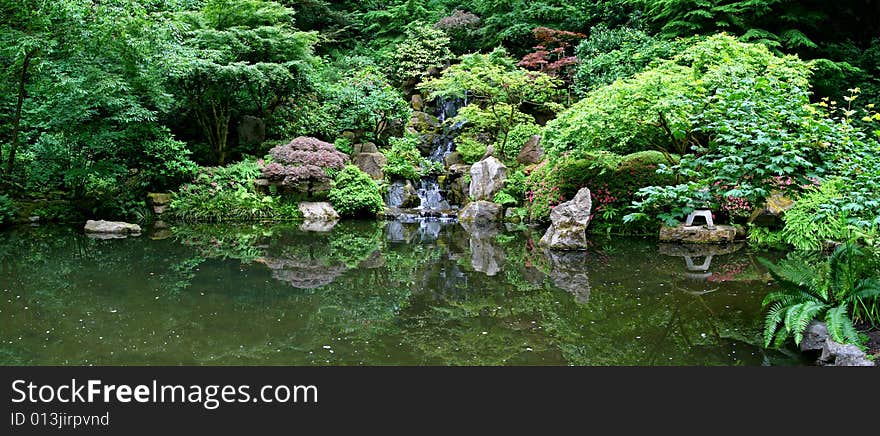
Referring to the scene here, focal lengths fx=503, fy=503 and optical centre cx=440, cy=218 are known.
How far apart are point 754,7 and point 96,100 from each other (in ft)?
53.7

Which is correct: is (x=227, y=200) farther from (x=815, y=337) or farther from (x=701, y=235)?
(x=815, y=337)

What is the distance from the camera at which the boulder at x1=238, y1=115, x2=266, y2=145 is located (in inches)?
591

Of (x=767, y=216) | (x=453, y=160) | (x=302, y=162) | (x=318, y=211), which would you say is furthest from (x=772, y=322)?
(x=453, y=160)

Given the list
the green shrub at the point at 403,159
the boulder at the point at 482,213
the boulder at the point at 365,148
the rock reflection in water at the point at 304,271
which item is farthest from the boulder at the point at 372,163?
the rock reflection in water at the point at 304,271

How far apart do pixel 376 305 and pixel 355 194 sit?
28.9 ft

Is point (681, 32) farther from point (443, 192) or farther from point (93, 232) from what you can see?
point (93, 232)

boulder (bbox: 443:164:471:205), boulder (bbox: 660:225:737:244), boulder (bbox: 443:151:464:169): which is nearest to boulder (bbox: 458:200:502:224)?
boulder (bbox: 443:164:471:205)

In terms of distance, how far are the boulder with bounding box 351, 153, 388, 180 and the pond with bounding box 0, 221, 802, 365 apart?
21.3 ft

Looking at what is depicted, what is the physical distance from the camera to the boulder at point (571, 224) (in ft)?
27.8

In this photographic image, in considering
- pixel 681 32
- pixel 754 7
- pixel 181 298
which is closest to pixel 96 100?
pixel 181 298

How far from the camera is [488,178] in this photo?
1356cm

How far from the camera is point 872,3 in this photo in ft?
47.1

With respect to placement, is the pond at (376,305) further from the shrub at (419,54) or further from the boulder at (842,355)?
the shrub at (419,54)

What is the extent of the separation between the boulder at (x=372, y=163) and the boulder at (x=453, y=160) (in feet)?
6.89
